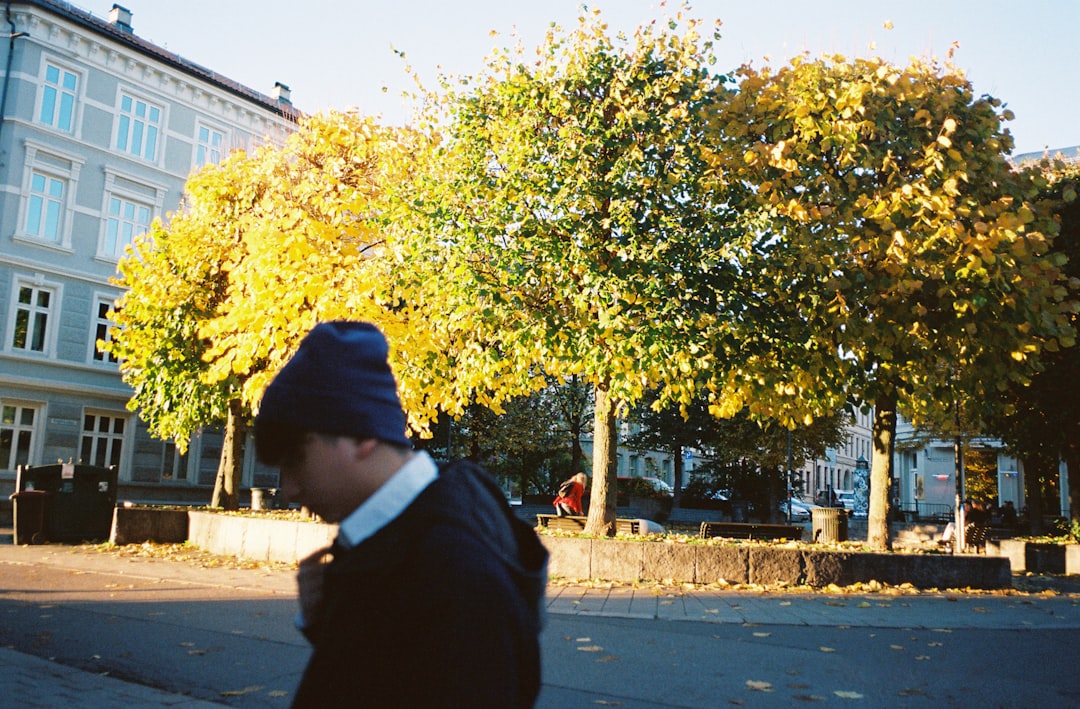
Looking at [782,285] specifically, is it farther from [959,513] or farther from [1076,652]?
[959,513]

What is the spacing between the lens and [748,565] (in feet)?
39.3

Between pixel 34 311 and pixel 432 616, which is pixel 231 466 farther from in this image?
pixel 432 616

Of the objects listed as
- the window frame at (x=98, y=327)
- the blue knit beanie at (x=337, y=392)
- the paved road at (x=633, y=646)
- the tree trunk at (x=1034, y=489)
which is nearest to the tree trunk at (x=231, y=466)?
the paved road at (x=633, y=646)

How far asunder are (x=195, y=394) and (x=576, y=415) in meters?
19.7

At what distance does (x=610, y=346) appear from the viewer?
12906 mm

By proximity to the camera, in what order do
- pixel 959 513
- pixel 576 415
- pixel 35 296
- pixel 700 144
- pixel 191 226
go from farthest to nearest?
1. pixel 576 415
2. pixel 35 296
3. pixel 191 226
4. pixel 959 513
5. pixel 700 144

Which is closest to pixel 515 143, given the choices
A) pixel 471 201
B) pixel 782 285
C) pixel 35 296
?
pixel 471 201

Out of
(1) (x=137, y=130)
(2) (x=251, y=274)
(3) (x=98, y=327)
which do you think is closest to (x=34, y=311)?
(3) (x=98, y=327)

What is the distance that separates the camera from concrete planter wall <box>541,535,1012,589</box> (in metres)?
12.0

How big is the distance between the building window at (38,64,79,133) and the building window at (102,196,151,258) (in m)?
2.87

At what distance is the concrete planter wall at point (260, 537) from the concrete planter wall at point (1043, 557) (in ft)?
39.6

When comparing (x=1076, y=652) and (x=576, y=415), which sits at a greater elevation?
(x=576, y=415)

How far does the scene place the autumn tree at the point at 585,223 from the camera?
12227mm

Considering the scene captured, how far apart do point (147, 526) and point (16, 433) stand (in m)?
14.8
